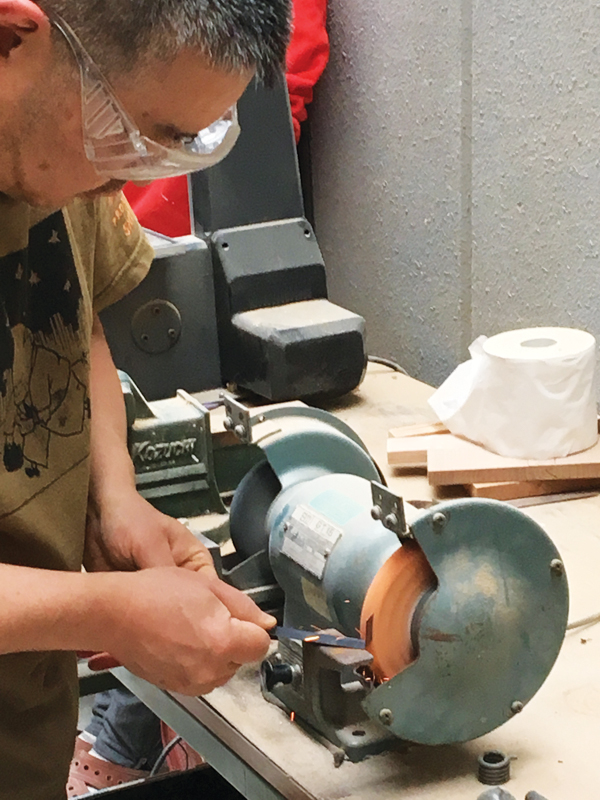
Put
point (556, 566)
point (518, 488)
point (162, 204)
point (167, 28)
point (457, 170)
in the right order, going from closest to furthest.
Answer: point (167, 28) < point (556, 566) < point (518, 488) < point (457, 170) < point (162, 204)

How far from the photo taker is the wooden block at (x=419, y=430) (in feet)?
5.55

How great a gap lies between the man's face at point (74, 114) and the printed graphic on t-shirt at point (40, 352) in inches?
4.5

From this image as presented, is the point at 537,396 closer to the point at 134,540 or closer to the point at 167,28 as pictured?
the point at 134,540

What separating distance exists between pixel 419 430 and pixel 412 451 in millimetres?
83

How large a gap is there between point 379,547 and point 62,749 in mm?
376

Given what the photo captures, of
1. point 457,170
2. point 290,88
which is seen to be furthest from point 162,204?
point 457,170

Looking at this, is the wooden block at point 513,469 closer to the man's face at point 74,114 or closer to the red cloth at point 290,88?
the man's face at point 74,114

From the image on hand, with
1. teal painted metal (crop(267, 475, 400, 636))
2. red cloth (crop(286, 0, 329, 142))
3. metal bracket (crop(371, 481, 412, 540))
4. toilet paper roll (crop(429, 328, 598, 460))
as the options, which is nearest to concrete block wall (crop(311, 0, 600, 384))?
red cloth (crop(286, 0, 329, 142))

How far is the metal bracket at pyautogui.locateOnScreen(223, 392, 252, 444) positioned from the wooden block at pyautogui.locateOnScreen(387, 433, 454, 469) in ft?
1.28

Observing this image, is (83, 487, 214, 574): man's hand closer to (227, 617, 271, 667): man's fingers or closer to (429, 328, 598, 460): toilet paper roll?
(227, 617, 271, 667): man's fingers

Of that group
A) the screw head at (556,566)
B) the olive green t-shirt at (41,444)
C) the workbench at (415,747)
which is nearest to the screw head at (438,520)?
the screw head at (556,566)

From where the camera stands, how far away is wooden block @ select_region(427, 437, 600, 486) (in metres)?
1.51

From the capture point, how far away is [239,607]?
917 mm

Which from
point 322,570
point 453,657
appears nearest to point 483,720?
point 453,657
